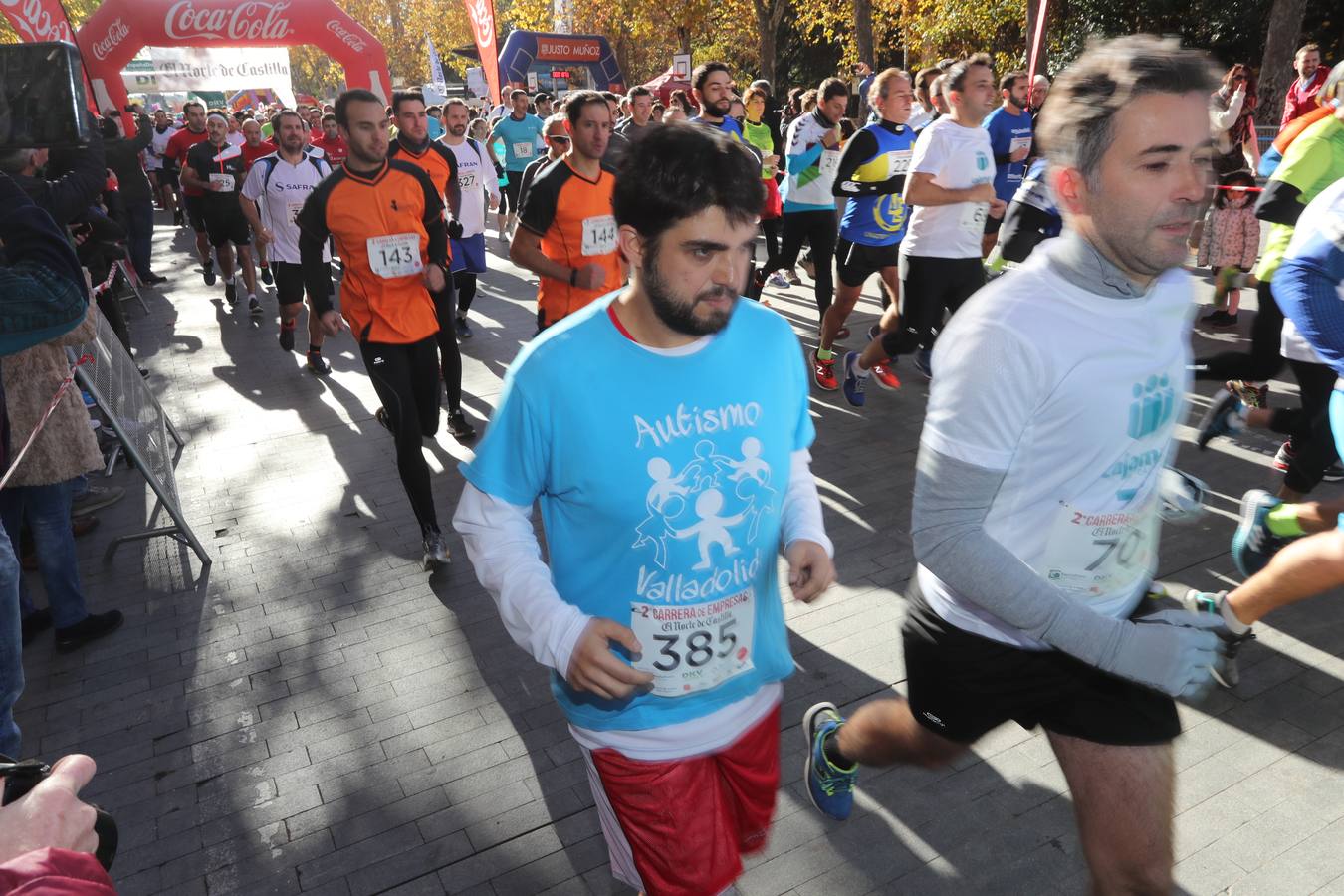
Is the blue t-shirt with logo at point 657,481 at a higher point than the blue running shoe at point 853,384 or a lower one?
higher

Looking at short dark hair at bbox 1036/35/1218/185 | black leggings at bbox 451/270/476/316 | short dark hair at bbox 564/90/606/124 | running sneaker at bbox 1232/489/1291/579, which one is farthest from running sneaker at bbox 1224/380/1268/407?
black leggings at bbox 451/270/476/316

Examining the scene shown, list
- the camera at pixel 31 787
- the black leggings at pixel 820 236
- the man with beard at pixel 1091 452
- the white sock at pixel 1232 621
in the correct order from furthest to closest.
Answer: the black leggings at pixel 820 236, the white sock at pixel 1232 621, the man with beard at pixel 1091 452, the camera at pixel 31 787

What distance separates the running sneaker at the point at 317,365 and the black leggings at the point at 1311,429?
6953 mm

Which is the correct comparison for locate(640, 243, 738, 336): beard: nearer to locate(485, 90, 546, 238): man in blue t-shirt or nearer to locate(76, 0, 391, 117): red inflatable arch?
locate(485, 90, 546, 238): man in blue t-shirt

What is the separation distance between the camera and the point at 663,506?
1.78 meters

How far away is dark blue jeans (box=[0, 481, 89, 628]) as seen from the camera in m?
3.96

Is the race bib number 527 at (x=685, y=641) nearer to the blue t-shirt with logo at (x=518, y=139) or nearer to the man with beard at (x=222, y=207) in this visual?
the man with beard at (x=222, y=207)

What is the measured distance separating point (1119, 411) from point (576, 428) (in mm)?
1065

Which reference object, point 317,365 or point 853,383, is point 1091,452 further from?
point 317,365

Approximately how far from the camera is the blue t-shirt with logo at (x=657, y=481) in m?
1.77

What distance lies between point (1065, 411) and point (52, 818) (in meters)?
1.77

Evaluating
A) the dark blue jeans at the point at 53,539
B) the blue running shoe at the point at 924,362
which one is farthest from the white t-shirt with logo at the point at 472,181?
the dark blue jeans at the point at 53,539

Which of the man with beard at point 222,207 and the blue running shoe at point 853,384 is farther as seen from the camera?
the man with beard at point 222,207

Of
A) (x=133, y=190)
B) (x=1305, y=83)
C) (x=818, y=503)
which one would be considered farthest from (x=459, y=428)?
(x=1305, y=83)
